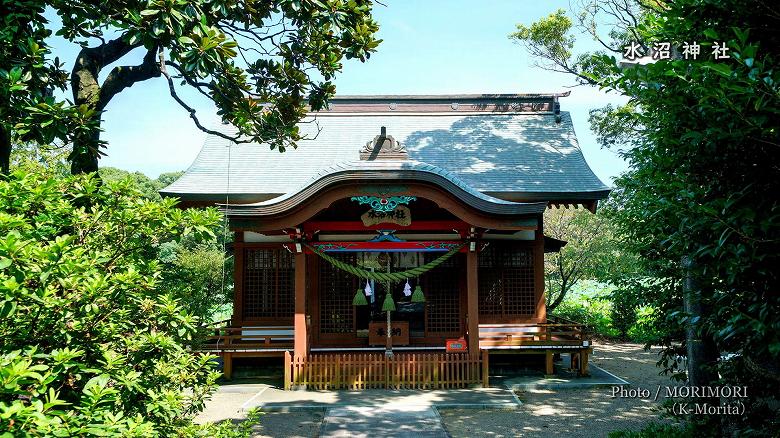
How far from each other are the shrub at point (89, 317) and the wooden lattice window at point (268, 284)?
805cm

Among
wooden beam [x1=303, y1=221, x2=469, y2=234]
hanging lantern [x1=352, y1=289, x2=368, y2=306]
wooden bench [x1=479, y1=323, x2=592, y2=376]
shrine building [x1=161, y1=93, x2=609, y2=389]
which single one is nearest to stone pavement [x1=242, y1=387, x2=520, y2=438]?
shrine building [x1=161, y1=93, x2=609, y2=389]

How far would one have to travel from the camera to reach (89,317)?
3.11 meters

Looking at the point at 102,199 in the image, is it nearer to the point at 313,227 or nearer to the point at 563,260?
the point at 313,227

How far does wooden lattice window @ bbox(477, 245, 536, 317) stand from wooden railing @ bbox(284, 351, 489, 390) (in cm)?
227

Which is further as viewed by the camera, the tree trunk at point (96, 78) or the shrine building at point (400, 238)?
the shrine building at point (400, 238)

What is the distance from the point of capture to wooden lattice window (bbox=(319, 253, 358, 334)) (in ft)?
40.4

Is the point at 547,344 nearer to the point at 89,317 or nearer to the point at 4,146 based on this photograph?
the point at 89,317

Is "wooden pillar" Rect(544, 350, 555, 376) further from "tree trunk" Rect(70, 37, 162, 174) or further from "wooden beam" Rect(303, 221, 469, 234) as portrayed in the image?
"tree trunk" Rect(70, 37, 162, 174)

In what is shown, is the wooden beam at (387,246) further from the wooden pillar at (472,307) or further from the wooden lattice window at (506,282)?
the wooden lattice window at (506,282)

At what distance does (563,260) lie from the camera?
60.0 ft

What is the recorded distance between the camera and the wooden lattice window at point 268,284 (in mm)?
12094

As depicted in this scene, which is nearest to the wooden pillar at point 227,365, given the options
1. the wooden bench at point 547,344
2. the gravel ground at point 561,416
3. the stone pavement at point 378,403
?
the stone pavement at point 378,403

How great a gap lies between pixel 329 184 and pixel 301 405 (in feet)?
13.8

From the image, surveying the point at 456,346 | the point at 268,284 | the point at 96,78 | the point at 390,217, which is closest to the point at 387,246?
A: the point at 390,217
